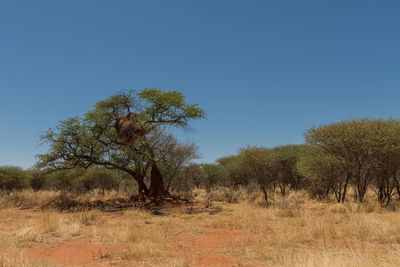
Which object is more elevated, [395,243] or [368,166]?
[368,166]

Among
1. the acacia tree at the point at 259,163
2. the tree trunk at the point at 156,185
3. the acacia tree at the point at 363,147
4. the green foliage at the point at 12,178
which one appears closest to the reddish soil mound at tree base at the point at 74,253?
the tree trunk at the point at 156,185

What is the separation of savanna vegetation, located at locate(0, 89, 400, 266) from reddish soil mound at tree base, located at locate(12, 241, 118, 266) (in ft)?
0.28

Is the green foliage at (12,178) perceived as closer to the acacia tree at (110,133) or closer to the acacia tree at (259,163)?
the acacia tree at (110,133)

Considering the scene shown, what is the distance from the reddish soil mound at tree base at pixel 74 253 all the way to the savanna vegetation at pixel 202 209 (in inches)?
3.4

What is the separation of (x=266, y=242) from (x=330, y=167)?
10.9 meters

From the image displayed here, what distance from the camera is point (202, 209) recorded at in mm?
17312

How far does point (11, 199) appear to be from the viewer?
20.7 m


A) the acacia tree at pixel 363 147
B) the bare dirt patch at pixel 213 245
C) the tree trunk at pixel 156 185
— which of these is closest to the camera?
the bare dirt patch at pixel 213 245

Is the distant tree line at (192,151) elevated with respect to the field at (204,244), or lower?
elevated

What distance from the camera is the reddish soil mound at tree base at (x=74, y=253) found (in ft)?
21.4

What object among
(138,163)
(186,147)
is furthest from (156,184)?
(186,147)

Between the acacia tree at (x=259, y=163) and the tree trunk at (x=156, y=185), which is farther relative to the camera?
the tree trunk at (x=156, y=185)

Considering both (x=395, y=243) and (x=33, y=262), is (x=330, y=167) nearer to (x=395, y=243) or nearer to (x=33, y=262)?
(x=395, y=243)

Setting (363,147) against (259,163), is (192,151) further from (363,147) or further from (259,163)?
(363,147)
